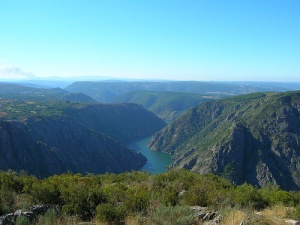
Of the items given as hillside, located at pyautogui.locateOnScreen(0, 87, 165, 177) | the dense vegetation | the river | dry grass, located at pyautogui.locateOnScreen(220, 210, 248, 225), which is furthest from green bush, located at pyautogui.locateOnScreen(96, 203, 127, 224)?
the river

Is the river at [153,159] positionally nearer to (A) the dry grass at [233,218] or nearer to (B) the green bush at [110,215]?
(B) the green bush at [110,215]

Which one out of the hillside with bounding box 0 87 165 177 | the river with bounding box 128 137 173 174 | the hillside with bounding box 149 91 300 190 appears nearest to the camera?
the hillside with bounding box 0 87 165 177

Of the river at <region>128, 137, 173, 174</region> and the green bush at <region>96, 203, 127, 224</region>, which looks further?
the river at <region>128, 137, 173, 174</region>

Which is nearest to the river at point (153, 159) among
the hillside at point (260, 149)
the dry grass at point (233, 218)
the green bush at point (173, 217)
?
the hillside at point (260, 149)

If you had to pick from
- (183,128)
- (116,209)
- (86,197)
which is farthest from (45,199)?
(183,128)

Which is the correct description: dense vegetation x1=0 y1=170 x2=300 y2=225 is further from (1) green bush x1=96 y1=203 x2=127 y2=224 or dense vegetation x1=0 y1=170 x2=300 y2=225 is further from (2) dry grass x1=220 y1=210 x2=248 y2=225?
(2) dry grass x1=220 y1=210 x2=248 y2=225

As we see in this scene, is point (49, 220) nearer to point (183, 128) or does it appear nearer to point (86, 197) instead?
point (86, 197)

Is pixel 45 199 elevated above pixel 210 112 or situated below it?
above
